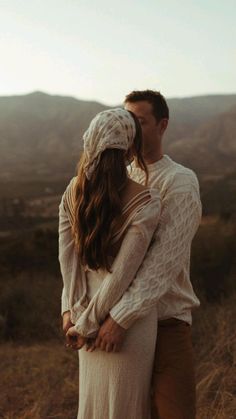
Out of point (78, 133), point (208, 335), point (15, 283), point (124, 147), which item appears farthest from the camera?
point (78, 133)

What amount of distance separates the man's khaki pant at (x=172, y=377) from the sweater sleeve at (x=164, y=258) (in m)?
0.19

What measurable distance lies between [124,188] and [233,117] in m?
82.6

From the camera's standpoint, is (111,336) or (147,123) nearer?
(111,336)

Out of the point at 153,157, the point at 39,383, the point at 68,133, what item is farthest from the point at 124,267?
the point at 68,133

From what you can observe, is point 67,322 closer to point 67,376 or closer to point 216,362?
point 216,362

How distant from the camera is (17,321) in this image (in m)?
7.35

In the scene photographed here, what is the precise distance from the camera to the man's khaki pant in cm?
167

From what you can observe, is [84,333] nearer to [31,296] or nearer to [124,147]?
[124,147]

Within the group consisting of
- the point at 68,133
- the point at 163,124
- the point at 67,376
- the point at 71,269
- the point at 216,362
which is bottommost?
the point at 68,133

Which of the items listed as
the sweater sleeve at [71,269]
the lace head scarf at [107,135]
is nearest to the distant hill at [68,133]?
the sweater sleeve at [71,269]

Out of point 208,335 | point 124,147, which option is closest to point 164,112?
point 124,147

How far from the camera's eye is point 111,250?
5.32 feet

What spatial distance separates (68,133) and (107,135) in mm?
90861

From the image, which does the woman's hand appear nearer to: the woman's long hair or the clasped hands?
the clasped hands
